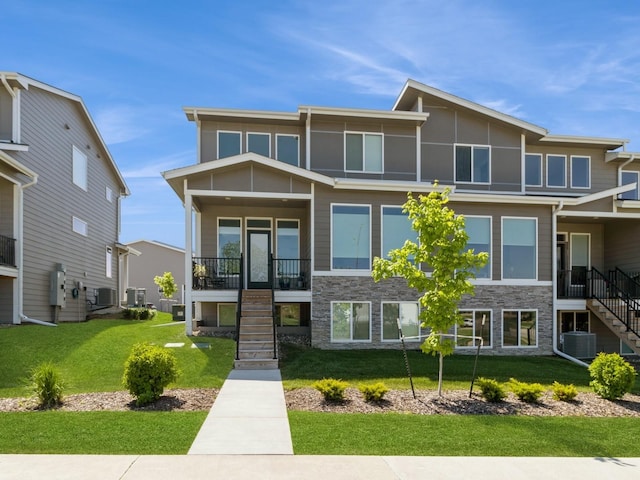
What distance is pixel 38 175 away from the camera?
57.5 feet

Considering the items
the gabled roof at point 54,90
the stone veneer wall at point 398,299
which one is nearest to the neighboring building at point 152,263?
the gabled roof at point 54,90

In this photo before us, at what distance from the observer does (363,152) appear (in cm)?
1867

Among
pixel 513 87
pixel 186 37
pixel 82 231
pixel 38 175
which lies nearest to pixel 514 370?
pixel 513 87

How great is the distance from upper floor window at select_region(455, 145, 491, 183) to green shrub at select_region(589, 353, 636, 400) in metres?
9.95

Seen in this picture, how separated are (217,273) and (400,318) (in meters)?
6.48

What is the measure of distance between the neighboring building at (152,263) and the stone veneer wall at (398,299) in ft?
80.8

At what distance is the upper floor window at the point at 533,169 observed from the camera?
2053cm

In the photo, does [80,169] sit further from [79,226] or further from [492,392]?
[492,392]

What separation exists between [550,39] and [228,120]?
1083 centimetres

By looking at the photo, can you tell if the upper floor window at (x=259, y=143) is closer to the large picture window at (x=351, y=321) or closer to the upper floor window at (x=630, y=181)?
the large picture window at (x=351, y=321)

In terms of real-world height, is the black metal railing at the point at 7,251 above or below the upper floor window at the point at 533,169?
below

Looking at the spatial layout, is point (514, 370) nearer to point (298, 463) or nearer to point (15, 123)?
point (298, 463)

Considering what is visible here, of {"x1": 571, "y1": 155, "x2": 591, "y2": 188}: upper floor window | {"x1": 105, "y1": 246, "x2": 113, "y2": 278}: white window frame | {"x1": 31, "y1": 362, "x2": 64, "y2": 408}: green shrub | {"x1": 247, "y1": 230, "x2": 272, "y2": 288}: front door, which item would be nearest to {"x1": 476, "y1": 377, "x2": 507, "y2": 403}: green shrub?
{"x1": 31, "y1": 362, "x2": 64, "y2": 408}: green shrub

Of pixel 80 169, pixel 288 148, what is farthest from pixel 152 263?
pixel 288 148
